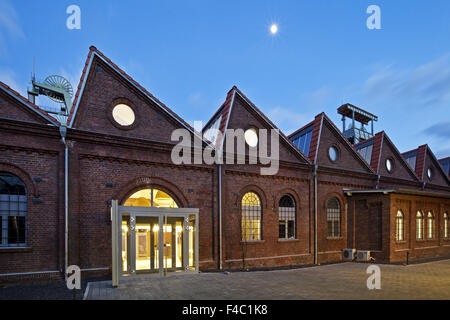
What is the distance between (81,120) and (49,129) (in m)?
1.14

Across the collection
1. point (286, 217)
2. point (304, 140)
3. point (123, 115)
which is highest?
point (123, 115)

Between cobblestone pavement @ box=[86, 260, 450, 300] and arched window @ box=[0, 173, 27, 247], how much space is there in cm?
315

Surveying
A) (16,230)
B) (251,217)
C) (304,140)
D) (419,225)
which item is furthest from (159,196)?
(419,225)

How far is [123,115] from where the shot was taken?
11.9 m

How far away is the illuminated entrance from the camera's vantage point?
10.5 metres

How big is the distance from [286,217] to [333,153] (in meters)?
5.70

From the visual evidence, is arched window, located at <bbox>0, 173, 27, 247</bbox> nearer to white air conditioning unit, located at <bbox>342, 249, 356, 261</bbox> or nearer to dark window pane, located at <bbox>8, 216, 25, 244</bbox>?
dark window pane, located at <bbox>8, 216, 25, 244</bbox>

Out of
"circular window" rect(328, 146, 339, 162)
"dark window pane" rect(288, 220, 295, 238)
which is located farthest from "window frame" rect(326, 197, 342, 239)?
"dark window pane" rect(288, 220, 295, 238)

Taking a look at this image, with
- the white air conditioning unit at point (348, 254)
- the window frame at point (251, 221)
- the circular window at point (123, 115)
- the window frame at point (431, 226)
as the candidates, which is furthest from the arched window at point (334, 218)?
the circular window at point (123, 115)

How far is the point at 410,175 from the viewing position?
22688 millimetres

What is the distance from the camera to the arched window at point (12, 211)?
31.8 ft

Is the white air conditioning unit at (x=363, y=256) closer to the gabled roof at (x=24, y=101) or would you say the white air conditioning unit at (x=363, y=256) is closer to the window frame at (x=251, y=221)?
the window frame at (x=251, y=221)

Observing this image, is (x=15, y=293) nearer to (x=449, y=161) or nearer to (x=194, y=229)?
(x=194, y=229)

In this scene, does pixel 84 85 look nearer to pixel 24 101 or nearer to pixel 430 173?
pixel 24 101
